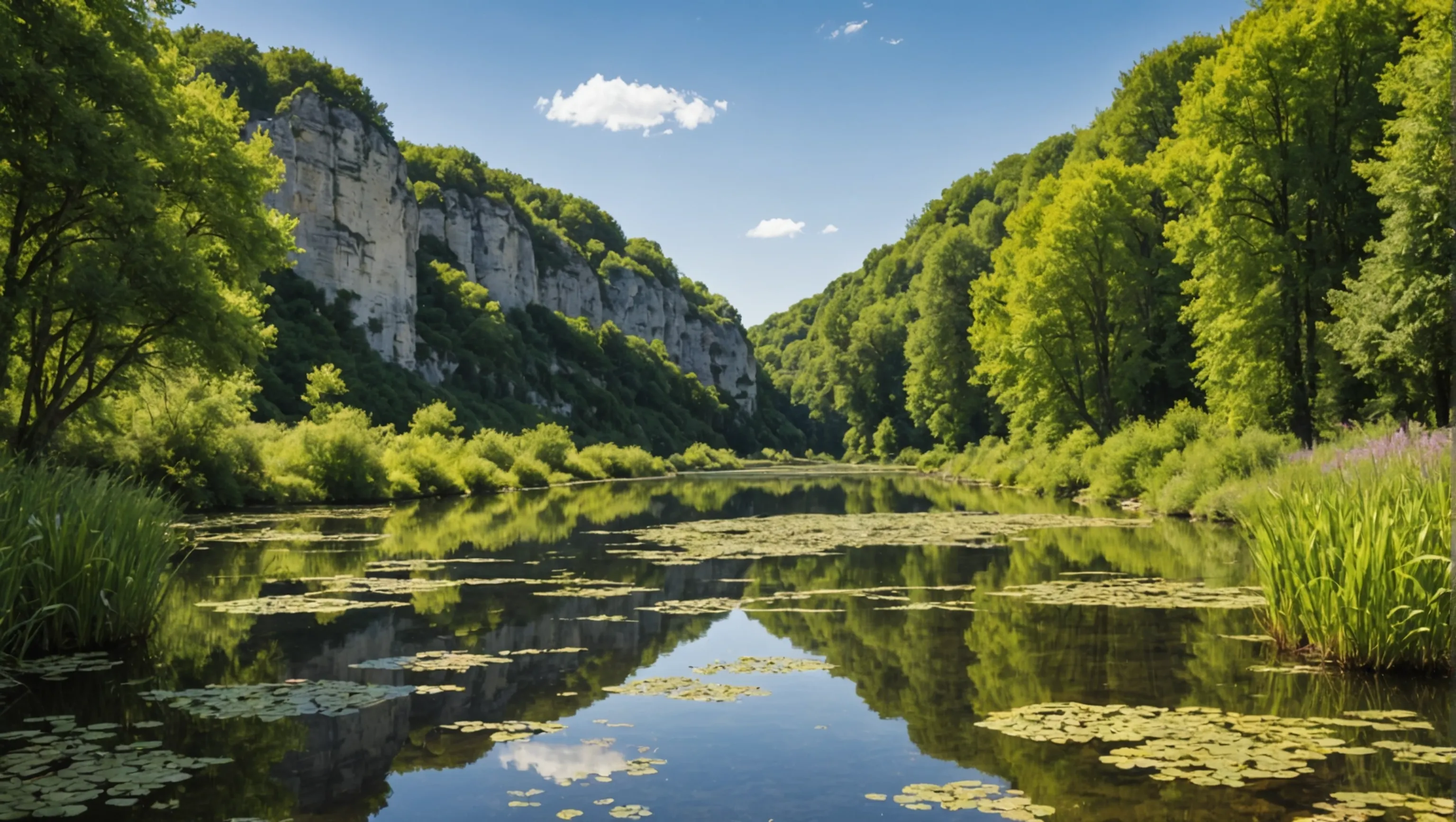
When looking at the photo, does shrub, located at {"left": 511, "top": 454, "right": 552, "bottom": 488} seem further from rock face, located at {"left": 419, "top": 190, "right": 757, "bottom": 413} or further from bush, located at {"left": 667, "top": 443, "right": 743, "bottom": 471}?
rock face, located at {"left": 419, "top": 190, "right": 757, "bottom": 413}

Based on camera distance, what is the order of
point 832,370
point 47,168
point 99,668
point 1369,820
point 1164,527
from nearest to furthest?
point 1369,820 < point 99,668 < point 47,168 < point 1164,527 < point 832,370

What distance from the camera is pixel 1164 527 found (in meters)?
22.6

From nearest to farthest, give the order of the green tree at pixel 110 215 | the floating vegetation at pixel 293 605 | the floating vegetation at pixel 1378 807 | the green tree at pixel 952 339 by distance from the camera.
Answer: the floating vegetation at pixel 1378 807 < the floating vegetation at pixel 293 605 < the green tree at pixel 110 215 < the green tree at pixel 952 339

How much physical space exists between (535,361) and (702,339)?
224ft

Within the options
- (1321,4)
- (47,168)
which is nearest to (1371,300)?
(1321,4)

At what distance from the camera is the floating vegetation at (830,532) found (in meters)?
20.0

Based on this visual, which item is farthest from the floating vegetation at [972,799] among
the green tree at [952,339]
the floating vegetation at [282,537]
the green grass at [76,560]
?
the green tree at [952,339]

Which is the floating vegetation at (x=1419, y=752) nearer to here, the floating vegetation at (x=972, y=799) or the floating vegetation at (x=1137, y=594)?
the floating vegetation at (x=972, y=799)

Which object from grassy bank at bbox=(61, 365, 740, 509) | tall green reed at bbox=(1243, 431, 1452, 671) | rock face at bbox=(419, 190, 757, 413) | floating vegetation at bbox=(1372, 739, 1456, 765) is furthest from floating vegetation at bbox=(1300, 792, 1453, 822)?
rock face at bbox=(419, 190, 757, 413)

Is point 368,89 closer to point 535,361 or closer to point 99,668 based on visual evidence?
point 535,361

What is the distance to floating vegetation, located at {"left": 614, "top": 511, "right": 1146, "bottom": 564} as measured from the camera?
20000mm

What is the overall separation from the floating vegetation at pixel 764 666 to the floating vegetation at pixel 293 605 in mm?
5338

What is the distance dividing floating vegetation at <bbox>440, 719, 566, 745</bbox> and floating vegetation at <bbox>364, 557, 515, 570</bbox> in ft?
32.7

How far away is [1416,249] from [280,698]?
21154mm
